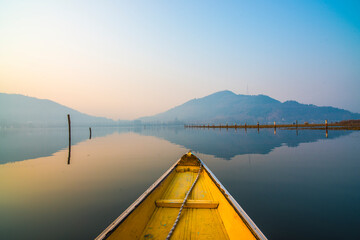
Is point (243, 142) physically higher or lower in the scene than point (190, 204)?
lower

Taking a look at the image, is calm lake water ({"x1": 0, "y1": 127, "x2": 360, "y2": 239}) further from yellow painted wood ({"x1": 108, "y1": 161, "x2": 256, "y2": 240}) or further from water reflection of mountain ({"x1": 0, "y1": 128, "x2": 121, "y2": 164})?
water reflection of mountain ({"x1": 0, "y1": 128, "x2": 121, "y2": 164})

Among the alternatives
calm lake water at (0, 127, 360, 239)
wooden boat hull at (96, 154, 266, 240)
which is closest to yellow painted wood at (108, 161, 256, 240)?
wooden boat hull at (96, 154, 266, 240)

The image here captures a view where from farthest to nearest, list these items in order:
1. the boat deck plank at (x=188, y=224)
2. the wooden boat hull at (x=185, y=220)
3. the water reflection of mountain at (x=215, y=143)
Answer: the water reflection of mountain at (x=215, y=143) → the boat deck plank at (x=188, y=224) → the wooden boat hull at (x=185, y=220)

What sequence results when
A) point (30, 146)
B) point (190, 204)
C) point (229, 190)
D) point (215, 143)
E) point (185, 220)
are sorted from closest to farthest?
point (185, 220) → point (190, 204) → point (229, 190) → point (30, 146) → point (215, 143)

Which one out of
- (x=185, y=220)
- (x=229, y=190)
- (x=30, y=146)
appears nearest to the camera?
(x=185, y=220)

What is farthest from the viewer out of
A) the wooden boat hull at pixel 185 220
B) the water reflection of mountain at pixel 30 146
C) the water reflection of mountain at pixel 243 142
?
the water reflection of mountain at pixel 243 142

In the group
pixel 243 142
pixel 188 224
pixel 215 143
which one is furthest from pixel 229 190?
pixel 243 142

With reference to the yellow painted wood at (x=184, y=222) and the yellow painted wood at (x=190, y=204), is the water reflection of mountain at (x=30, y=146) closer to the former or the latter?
the yellow painted wood at (x=190, y=204)

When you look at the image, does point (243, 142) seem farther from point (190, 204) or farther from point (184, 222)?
point (184, 222)

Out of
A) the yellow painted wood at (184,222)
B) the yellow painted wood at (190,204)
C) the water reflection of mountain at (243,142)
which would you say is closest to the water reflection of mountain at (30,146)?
the water reflection of mountain at (243,142)

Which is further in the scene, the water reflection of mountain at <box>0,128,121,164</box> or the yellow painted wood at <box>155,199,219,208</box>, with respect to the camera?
the water reflection of mountain at <box>0,128,121,164</box>

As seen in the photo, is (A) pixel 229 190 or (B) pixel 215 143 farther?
(B) pixel 215 143

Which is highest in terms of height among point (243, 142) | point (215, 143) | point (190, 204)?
point (190, 204)

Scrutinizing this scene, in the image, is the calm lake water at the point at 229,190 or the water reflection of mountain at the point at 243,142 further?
the water reflection of mountain at the point at 243,142
